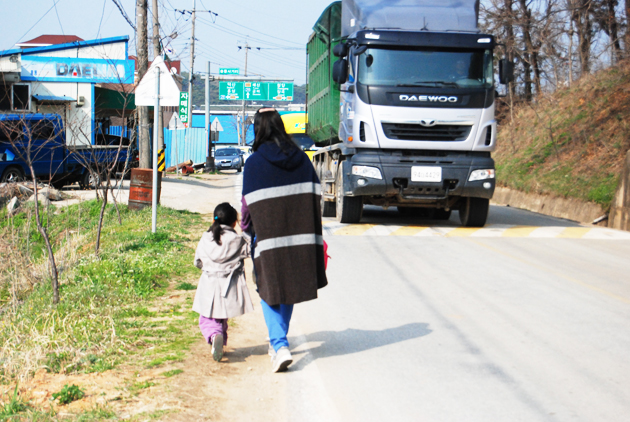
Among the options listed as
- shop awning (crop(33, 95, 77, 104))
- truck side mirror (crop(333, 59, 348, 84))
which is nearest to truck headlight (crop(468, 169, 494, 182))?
truck side mirror (crop(333, 59, 348, 84))

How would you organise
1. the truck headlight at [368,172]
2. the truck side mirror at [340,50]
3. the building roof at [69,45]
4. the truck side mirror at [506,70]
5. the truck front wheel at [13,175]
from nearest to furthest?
1. the truck headlight at [368,172]
2. the truck side mirror at [340,50]
3. the truck side mirror at [506,70]
4. the truck front wheel at [13,175]
5. the building roof at [69,45]

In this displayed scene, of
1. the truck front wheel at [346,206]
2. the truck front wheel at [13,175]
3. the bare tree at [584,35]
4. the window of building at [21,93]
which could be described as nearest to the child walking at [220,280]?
the truck front wheel at [346,206]

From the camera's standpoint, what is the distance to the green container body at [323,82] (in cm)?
1412

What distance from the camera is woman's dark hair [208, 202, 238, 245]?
494 centimetres

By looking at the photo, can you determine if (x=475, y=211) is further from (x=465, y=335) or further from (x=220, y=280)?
(x=220, y=280)

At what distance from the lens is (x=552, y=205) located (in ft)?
58.6

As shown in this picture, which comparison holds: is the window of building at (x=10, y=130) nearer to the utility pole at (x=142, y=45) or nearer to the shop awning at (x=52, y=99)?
the utility pole at (x=142, y=45)

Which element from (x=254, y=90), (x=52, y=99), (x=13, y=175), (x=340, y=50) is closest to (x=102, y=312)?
(x=340, y=50)

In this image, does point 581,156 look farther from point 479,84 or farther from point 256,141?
point 256,141

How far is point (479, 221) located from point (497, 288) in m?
5.68

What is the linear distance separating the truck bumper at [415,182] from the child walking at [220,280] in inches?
287

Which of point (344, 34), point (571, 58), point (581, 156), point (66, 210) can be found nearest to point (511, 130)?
point (571, 58)

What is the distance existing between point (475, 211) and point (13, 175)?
12990 millimetres

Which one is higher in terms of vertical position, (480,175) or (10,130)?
(10,130)
